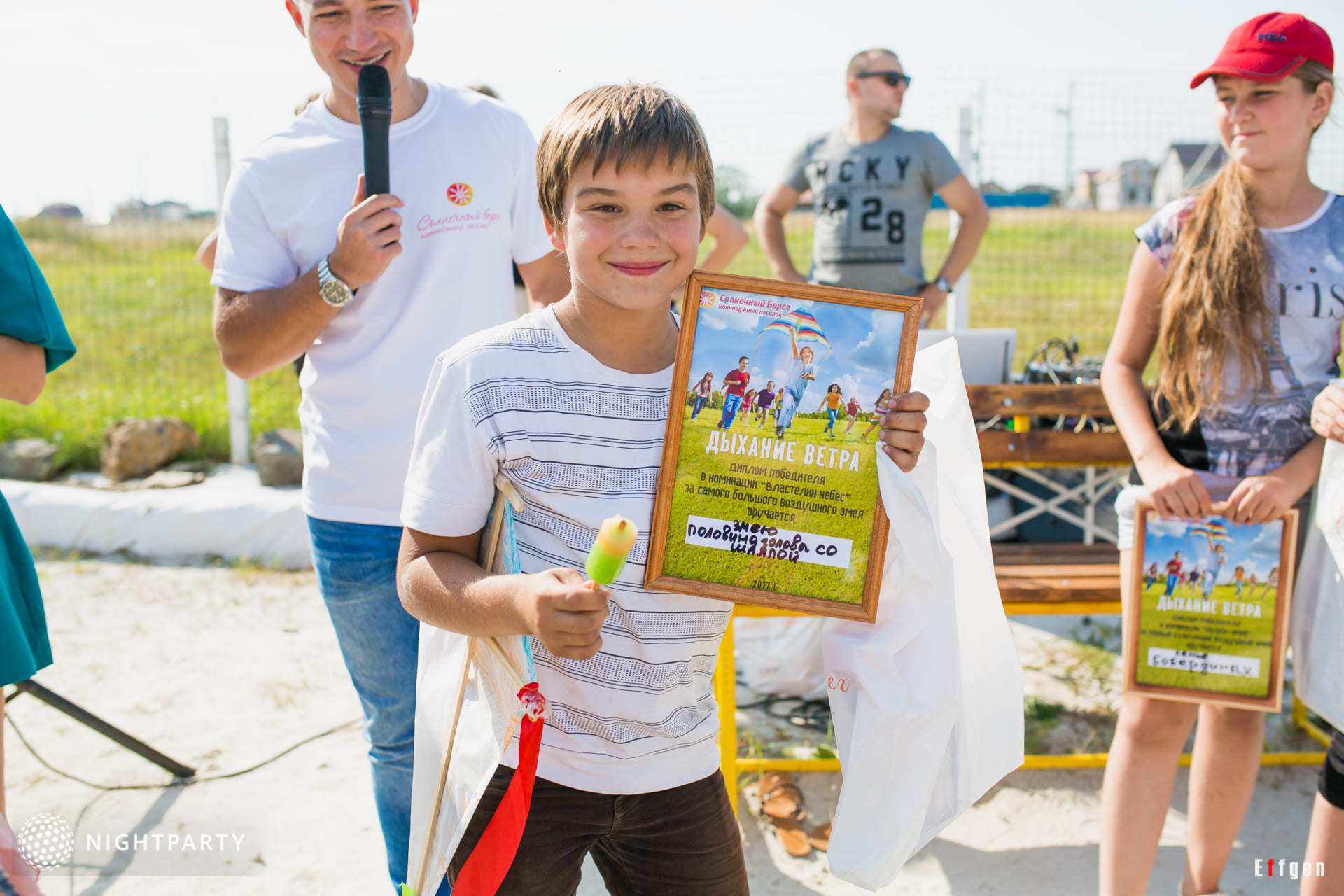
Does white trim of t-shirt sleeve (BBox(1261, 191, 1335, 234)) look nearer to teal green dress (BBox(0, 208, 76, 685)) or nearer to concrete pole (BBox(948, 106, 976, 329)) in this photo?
teal green dress (BBox(0, 208, 76, 685))

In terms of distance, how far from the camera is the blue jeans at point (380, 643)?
2080 mm

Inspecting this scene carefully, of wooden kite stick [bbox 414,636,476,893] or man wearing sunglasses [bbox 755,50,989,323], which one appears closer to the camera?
wooden kite stick [bbox 414,636,476,893]

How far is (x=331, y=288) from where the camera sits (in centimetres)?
193

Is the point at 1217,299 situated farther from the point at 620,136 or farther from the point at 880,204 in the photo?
the point at 880,204

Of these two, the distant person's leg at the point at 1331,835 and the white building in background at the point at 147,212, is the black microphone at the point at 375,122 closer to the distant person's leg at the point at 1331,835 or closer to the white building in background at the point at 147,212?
the distant person's leg at the point at 1331,835

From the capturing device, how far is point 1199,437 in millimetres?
2422

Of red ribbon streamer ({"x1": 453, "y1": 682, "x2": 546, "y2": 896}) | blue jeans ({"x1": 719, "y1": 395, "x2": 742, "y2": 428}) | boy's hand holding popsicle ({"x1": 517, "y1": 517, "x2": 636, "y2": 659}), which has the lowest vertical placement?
red ribbon streamer ({"x1": 453, "y1": 682, "x2": 546, "y2": 896})

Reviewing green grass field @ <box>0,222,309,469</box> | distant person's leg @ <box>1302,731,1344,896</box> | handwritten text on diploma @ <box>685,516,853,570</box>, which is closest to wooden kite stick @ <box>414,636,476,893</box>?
handwritten text on diploma @ <box>685,516,853,570</box>

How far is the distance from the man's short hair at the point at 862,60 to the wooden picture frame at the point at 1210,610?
2.69 metres

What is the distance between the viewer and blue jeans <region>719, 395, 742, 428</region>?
1.54 m

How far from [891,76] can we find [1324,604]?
9.42 feet

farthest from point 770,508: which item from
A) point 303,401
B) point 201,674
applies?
point 201,674

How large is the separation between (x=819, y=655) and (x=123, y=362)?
6.09 meters

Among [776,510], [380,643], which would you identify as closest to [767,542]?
[776,510]
